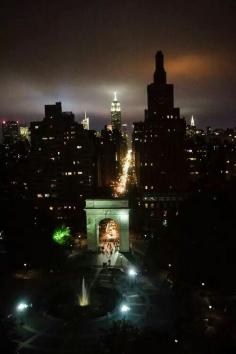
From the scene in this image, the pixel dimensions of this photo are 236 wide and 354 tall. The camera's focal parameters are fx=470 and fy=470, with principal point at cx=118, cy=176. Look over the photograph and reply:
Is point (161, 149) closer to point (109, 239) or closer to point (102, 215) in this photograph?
point (109, 239)

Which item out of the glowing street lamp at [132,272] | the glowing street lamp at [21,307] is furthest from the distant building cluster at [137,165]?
the glowing street lamp at [21,307]

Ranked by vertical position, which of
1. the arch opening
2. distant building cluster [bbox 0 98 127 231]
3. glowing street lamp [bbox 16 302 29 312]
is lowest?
glowing street lamp [bbox 16 302 29 312]

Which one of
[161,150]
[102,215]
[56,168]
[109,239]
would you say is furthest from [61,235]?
[161,150]

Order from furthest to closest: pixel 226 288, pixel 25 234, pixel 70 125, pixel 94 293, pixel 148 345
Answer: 1. pixel 70 125
2. pixel 25 234
3. pixel 94 293
4. pixel 226 288
5. pixel 148 345

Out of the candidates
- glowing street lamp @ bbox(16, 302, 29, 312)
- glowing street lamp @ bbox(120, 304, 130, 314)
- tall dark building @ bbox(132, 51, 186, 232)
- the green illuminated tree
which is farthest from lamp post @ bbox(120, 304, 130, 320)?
tall dark building @ bbox(132, 51, 186, 232)

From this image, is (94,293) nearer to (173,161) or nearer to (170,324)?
(170,324)

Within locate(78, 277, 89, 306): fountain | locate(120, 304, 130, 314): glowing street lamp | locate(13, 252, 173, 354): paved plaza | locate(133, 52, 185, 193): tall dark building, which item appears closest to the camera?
locate(13, 252, 173, 354): paved plaza

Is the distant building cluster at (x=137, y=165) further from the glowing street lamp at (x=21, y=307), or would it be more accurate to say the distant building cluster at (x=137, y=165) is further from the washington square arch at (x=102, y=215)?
the glowing street lamp at (x=21, y=307)

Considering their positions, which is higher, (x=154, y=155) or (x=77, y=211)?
(x=154, y=155)

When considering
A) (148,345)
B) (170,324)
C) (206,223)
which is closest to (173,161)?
(206,223)

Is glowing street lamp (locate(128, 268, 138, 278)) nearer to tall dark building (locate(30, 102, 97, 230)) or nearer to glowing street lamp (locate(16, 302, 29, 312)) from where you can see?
glowing street lamp (locate(16, 302, 29, 312))
